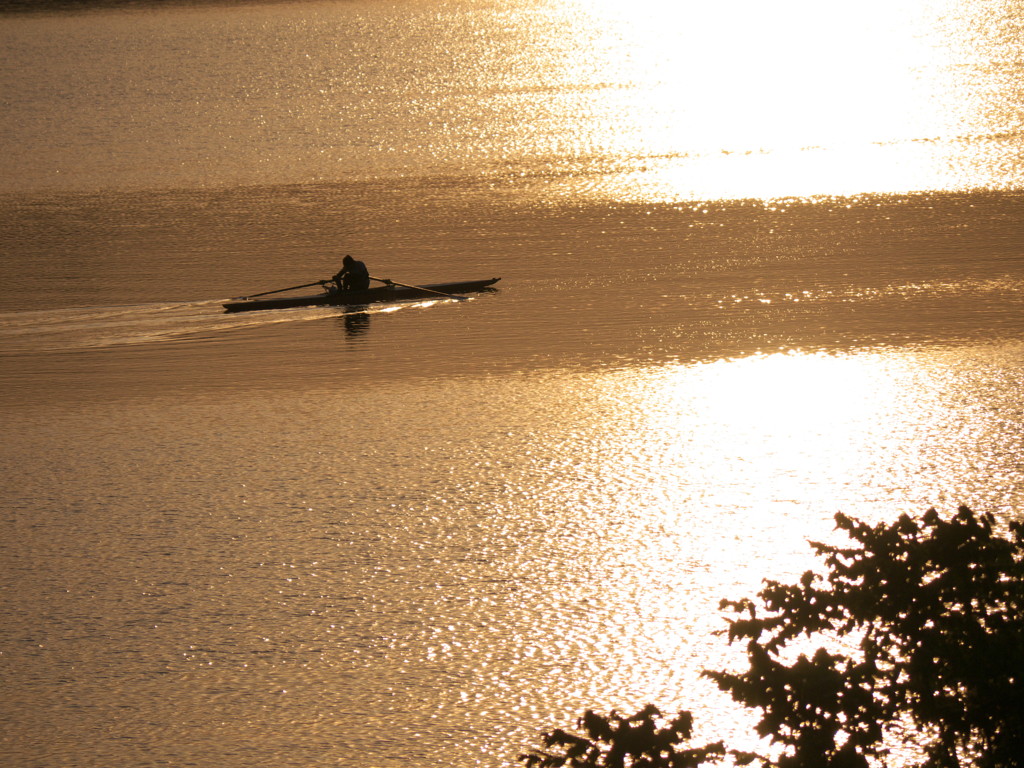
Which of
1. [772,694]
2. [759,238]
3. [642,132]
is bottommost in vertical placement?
[772,694]

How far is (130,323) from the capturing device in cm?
1236

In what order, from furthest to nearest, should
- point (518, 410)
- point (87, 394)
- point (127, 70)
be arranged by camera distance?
point (127, 70)
point (87, 394)
point (518, 410)

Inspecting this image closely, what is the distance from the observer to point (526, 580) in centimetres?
685

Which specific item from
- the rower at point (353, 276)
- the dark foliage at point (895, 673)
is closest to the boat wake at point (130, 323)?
the rower at point (353, 276)

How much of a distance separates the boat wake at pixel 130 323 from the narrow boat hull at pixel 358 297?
66mm

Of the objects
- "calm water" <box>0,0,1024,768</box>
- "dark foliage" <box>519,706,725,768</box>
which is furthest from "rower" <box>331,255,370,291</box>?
"dark foliage" <box>519,706,725,768</box>

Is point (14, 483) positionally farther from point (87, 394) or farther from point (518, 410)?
point (518, 410)

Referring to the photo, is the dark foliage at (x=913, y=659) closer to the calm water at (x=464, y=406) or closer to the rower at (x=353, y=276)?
the calm water at (x=464, y=406)

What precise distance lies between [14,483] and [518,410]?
11.1 ft

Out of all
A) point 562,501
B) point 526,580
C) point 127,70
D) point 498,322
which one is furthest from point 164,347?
point 127,70

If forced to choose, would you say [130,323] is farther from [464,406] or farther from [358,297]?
[464,406]

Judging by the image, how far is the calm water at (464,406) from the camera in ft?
19.6

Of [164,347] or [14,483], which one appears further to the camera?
[164,347]

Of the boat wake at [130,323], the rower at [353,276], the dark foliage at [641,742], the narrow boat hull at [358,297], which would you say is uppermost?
the rower at [353,276]
